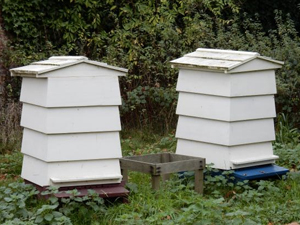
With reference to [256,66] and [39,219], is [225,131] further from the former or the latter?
[39,219]

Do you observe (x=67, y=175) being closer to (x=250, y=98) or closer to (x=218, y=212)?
(x=218, y=212)

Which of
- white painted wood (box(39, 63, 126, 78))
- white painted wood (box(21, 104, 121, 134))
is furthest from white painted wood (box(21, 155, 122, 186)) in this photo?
white painted wood (box(39, 63, 126, 78))

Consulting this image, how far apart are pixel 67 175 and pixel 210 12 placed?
26.8 ft

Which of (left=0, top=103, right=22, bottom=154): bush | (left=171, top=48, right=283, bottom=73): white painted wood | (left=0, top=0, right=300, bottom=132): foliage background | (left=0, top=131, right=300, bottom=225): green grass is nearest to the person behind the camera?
(left=0, top=131, right=300, bottom=225): green grass

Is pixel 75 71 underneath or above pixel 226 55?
underneath

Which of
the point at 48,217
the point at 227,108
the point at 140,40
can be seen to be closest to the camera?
the point at 48,217

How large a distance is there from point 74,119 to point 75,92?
0.71 ft

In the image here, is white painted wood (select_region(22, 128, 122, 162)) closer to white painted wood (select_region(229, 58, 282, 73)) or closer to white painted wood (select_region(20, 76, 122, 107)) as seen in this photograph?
white painted wood (select_region(20, 76, 122, 107))

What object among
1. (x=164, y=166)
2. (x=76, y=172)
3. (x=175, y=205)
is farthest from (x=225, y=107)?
(x=76, y=172)

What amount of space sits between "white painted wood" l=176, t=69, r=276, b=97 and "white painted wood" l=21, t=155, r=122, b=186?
3.87ft

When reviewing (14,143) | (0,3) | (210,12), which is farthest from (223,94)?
(210,12)

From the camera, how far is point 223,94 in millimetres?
6156

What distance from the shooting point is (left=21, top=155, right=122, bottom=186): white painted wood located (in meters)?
5.52

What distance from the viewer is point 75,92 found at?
5.54m
